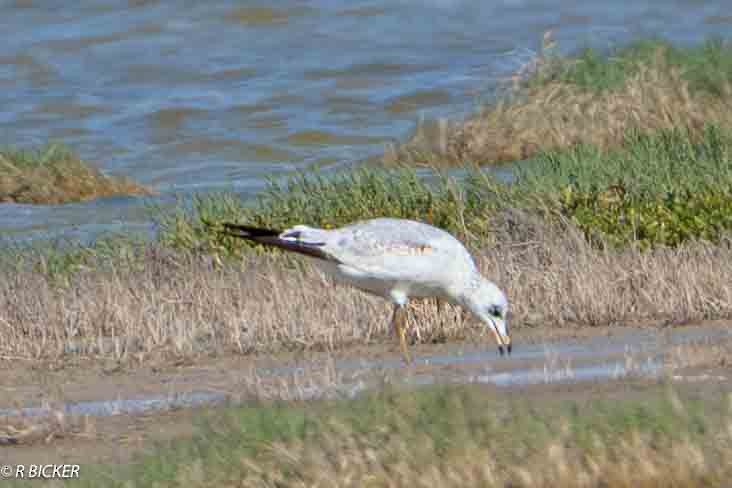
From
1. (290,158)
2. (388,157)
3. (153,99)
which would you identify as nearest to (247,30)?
(153,99)

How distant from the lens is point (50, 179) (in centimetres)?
2020

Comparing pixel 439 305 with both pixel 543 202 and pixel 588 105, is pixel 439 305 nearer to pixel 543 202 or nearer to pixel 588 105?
pixel 543 202

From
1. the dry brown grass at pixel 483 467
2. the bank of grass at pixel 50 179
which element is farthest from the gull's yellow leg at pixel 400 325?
the bank of grass at pixel 50 179

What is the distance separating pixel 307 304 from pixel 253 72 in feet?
67.4

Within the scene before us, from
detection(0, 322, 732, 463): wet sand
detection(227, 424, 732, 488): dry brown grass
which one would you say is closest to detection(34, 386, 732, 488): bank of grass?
detection(227, 424, 732, 488): dry brown grass

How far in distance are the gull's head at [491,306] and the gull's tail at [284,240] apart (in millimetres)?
766

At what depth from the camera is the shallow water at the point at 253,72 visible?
24.5 metres

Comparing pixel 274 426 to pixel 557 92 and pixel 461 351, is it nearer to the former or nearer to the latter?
pixel 461 351

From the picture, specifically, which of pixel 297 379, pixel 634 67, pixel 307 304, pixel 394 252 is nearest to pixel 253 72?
pixel 634 67

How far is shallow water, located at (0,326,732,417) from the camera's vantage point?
8258 millimetres

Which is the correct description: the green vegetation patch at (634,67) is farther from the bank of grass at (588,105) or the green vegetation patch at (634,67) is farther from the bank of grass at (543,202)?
the bank of grass at (543,202)

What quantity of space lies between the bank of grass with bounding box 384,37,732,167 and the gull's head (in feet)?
35.2

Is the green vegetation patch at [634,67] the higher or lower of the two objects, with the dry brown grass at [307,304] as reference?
lower

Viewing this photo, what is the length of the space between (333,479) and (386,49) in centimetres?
2615
